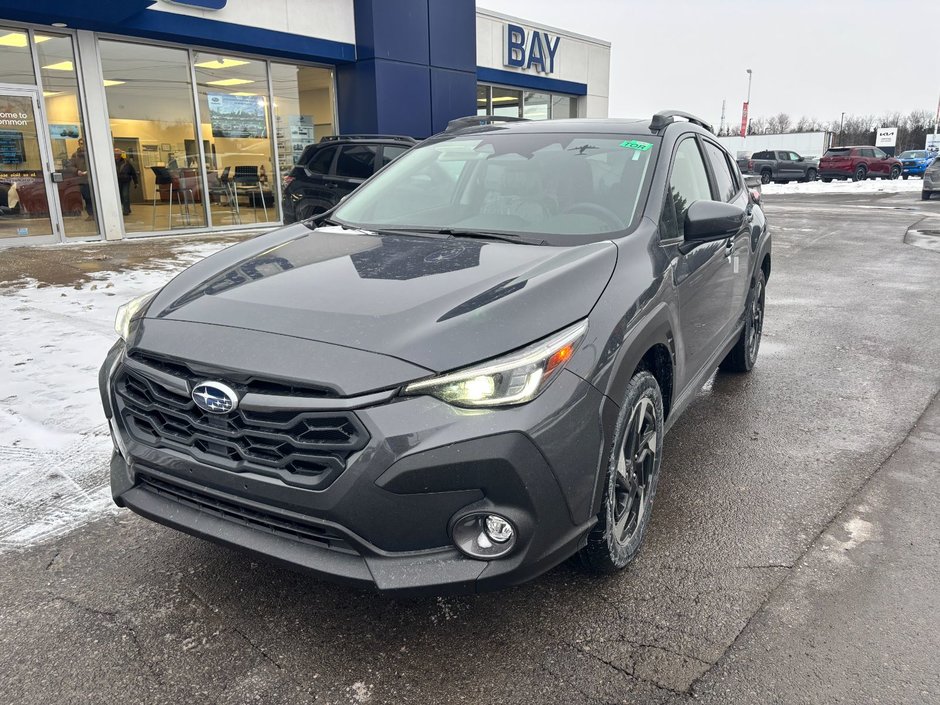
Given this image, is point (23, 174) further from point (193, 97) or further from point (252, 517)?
point (252, 517)

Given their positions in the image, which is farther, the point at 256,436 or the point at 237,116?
the point at 237,116

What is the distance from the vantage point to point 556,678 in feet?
7.43

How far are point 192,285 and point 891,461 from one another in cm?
360

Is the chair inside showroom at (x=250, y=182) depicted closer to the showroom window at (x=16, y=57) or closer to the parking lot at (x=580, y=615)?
the showroom window at (x=16, y=57)

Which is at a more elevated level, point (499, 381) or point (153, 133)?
point (153, 133)

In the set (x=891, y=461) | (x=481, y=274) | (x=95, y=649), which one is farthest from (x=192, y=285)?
(x=891, y=461)

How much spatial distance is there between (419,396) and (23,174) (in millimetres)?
12030

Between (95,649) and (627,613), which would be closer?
(95,649)

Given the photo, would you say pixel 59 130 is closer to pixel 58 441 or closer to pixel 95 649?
pixel 58 441

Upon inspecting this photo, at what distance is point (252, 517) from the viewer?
7.40 ft

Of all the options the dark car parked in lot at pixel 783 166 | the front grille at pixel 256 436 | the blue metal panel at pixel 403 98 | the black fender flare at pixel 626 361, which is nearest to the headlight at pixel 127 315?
the front grille at pixel 256 436

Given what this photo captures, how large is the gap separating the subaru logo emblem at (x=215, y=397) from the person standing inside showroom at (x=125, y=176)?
12.1 metres

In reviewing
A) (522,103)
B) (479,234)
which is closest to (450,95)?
(522,103)

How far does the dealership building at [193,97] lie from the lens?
452 inches
